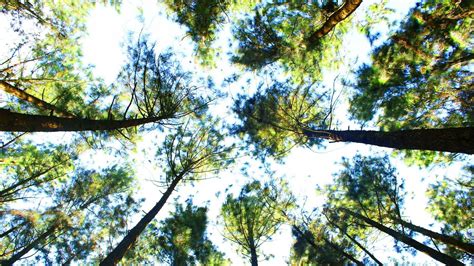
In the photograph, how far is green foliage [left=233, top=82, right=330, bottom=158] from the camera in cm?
924

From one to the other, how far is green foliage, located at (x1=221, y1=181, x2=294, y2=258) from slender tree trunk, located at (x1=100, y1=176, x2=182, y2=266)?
7.60ft

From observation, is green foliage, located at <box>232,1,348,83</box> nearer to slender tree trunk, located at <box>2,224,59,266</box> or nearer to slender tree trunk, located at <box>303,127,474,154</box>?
slender tree trunk, located at <box>303,127,474,154</box>

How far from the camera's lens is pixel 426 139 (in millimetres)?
4645

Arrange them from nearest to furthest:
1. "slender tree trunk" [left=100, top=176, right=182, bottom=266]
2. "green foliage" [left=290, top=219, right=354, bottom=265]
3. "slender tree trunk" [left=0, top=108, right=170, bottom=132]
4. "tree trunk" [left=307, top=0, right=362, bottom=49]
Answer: "slender tree trunk" [left=0, top=108, right=170, bottom=132] → "slender tree trunk" [left=100, top=176, right=182, bottom=266] → "tree trunk" [left=307, top=0, right=362, bottom=49] → "green foliage" [left=290, top=219, right=354, bottom=265]

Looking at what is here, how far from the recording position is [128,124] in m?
6.86

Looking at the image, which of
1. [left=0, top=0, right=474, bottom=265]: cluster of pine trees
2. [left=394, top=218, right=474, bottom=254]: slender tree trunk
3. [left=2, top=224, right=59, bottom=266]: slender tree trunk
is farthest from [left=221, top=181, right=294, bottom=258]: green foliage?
[left=2, top=224, right=59, bottom=266]: slender tree trunk

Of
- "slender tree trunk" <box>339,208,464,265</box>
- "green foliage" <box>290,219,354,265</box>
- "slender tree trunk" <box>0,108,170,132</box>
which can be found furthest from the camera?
"green foliage" <box>290,219,354,265</box>

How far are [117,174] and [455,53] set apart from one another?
39.0 feet

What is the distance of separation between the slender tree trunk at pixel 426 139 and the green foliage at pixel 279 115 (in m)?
2.45

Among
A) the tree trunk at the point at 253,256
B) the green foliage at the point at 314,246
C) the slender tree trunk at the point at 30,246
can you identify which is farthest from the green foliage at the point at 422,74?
the slender tree trunk at the point at 30,246

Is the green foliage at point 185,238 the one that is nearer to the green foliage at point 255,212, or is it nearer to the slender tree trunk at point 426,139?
the green foliage at point 255,212

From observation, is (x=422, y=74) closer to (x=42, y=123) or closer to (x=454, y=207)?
(x=454, y=207)

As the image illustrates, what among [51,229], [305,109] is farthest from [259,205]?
[51,229]

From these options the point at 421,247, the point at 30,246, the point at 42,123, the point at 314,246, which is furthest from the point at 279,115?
the point at 30,246
